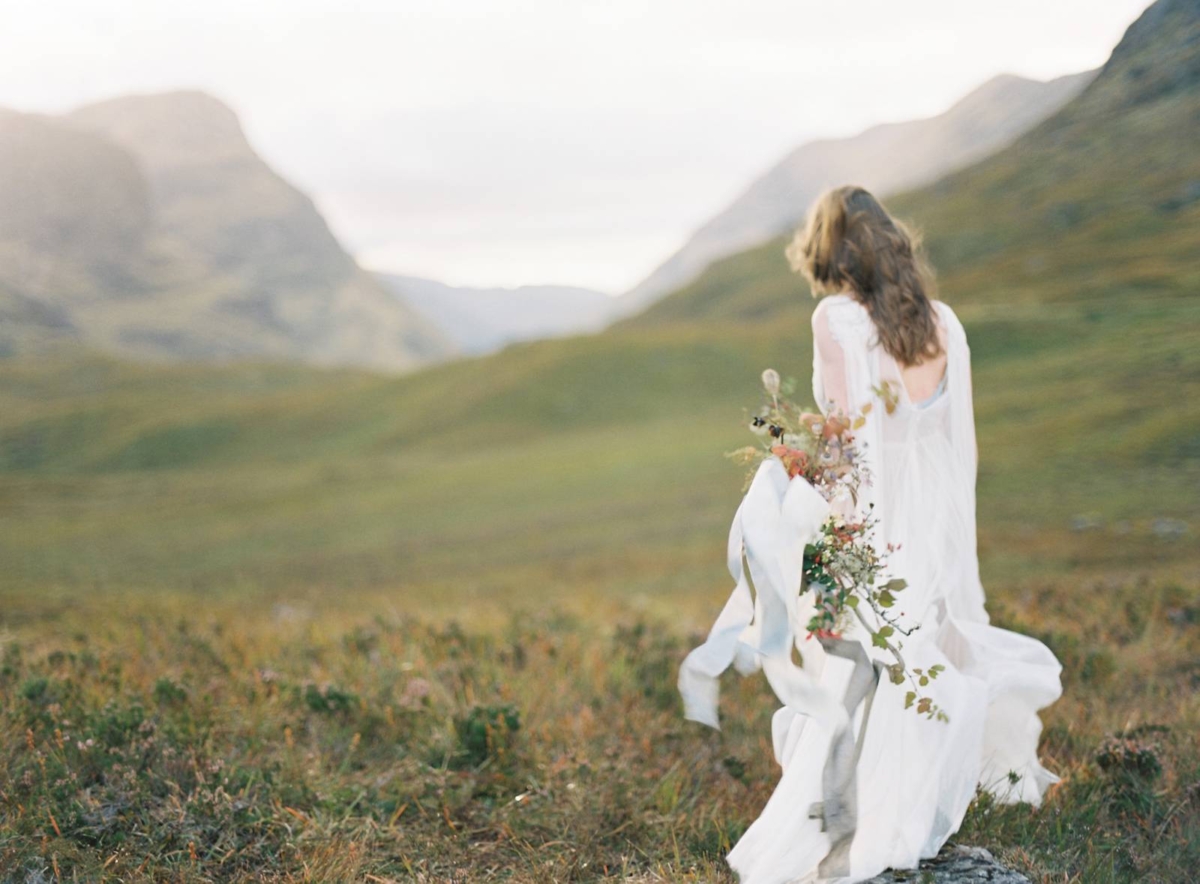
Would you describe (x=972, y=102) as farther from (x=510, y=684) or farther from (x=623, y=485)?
(x=510, y=684)

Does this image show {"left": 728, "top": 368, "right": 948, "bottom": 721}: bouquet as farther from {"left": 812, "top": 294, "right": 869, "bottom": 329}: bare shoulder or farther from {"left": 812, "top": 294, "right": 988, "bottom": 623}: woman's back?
{"left": 812, "top": 294, "right": 869, "bottom": 329}: bare shoulder

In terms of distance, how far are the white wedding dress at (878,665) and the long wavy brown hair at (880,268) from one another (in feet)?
0.31

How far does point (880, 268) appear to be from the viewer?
4137 mm

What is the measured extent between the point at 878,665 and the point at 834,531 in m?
0.69

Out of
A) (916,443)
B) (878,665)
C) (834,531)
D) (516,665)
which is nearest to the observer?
(834,531)

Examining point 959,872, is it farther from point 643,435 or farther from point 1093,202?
point 1093,202

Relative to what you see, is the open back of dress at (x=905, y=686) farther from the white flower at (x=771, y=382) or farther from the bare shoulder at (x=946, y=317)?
the white flower at (x=771, y=382)

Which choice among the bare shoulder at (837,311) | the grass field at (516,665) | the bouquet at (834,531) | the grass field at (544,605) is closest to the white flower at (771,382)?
the bouquet at (834,531)

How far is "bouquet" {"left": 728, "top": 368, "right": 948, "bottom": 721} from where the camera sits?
3.70 m

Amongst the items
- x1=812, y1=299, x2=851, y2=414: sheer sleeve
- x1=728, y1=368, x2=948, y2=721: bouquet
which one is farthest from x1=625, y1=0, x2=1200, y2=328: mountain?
x1=728, y1=368, x2=948, y2=721: bouquet

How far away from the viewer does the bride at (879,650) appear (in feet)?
12.1

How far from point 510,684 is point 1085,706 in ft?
12.7

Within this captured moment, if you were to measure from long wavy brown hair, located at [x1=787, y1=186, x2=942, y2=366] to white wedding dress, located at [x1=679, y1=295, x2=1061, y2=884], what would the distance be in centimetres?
9

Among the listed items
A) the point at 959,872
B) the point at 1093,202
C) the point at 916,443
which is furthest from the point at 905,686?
the point at 1093,202
